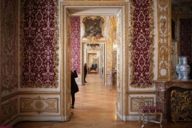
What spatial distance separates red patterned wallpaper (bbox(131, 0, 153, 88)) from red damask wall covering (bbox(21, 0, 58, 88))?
1989mm

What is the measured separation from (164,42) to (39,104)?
11.3 ft

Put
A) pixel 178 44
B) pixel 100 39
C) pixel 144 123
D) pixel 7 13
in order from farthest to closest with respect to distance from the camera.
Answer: pixel 100 39, pixel 178 44, pixel 144 123, pixel 7 13

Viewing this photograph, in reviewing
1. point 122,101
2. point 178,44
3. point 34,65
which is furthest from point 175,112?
point 34,65

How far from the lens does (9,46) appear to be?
6.28m

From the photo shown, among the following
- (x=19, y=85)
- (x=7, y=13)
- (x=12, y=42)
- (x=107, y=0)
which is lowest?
(x=19, y=85)

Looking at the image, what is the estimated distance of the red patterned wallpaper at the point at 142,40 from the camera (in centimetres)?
704

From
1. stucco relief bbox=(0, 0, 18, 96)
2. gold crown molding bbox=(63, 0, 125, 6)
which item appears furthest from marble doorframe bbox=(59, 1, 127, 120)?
stucco relief bbox=(0, 0, 18, 96)

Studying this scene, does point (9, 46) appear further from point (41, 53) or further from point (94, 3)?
point (94, 3)

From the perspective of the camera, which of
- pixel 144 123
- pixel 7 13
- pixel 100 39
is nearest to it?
pixel 7 13

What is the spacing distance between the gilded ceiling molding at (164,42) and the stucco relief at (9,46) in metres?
3.49

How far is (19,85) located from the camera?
694cm

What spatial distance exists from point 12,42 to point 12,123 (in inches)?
72.8

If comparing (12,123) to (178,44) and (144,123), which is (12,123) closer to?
(144,123)

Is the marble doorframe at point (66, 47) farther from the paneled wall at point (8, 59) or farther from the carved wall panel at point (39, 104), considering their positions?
the paneled wall at point (8, 59)
